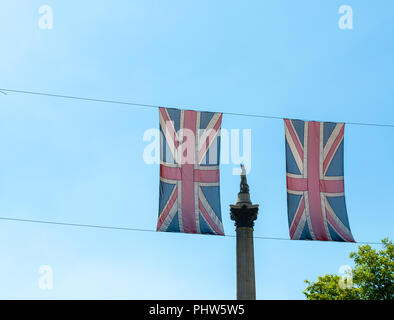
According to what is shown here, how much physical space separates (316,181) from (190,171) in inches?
220

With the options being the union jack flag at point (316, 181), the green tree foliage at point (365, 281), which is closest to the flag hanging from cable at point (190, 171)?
the union jack flag at point (316, 181)

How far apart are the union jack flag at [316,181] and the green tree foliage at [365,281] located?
62.6ft

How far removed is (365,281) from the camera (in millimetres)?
38188

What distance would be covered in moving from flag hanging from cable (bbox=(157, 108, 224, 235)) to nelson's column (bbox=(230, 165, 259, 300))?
851 cm

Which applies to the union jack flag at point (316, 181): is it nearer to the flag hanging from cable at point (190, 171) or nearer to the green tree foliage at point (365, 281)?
the flag hanging from cable at point (190, 171)

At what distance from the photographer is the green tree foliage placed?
37500mm

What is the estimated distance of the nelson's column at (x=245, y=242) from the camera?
28.1 metres

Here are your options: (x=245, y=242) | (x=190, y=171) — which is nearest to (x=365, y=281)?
(x=245, y=242)

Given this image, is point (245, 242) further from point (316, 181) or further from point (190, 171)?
point (190, 171)

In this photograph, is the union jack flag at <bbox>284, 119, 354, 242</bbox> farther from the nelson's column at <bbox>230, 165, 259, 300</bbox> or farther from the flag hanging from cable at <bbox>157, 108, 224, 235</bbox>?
the nelson's column at <bbox>230, 165, 259, 300</bbox>
